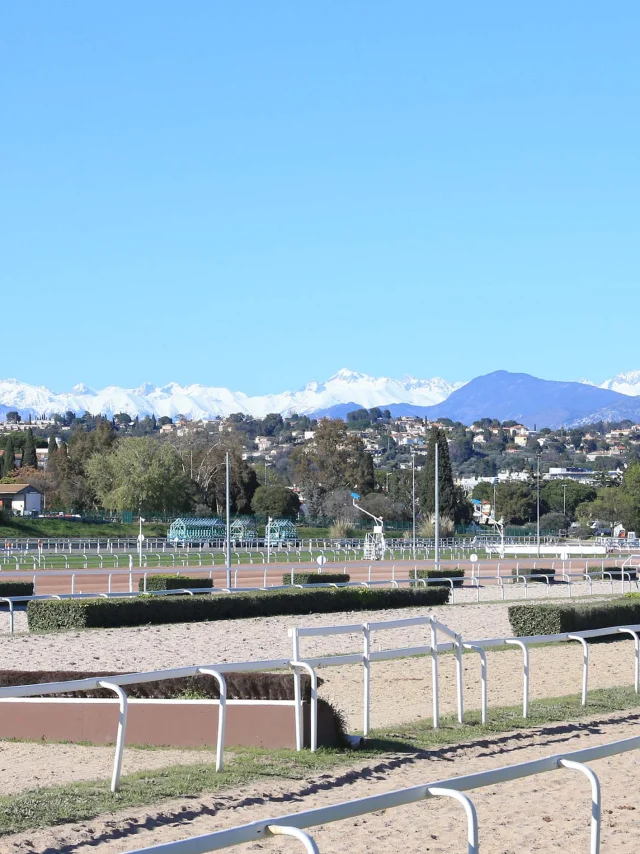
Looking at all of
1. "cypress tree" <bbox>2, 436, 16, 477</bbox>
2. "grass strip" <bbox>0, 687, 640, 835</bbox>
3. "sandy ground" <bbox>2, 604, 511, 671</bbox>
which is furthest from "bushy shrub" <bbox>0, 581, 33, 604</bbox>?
"cypress tree" <bbox>2, 436, 16, 477</bbox>

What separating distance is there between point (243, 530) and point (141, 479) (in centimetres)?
1523

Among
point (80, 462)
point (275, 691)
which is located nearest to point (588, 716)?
point (275, 691)

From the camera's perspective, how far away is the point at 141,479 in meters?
78.9

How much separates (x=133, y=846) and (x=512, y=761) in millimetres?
3488

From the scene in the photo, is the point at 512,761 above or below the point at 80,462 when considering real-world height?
below

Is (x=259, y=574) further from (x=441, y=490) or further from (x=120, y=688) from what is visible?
(x=441, y=490)

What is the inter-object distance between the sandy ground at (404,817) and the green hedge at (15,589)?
18.2m

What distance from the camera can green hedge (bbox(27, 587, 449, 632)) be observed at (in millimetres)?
20734

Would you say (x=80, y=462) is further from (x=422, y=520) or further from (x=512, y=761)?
(x=512, y=761)

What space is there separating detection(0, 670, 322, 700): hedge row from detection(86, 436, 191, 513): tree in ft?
225

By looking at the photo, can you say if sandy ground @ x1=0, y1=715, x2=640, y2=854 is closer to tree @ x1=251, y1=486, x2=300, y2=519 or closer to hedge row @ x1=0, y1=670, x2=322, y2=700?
hedge row @ x1=0, y1=670, x2=322, y2=700

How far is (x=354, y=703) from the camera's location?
39.8ft

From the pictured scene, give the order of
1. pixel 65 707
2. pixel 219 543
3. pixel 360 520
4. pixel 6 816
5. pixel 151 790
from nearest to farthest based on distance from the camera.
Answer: pixel 6 816
pixel 151 790
pixel 65 707
pixel 219 543
pixel 360 520

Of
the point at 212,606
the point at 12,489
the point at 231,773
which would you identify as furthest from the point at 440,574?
the point at 12,489
